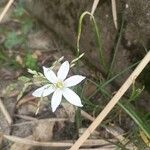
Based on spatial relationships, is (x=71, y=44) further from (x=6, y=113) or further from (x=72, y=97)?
(x=72, y=97)

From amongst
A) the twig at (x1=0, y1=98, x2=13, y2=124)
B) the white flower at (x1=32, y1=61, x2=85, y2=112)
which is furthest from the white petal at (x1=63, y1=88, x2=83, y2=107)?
the twig at (x1=0, y1=98, x2=13, y2=124)

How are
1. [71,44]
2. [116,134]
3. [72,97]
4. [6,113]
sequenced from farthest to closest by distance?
[71,44]
[6,113]
[116,134]
[72,97]

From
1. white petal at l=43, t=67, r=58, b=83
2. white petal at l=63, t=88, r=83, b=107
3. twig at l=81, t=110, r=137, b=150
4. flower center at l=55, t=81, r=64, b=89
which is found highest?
white petal at l=43, t=67, r=58, b=83

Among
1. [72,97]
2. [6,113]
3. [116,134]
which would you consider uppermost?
[72,97]

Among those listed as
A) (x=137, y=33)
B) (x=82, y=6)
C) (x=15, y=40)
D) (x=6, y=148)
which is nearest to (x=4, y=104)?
(x=6, y=148)

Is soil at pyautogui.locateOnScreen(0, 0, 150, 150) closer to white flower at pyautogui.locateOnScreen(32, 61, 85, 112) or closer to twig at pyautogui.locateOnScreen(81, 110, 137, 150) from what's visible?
twig at pyautogui.locateOnScreen(81, 110, 137, 150)

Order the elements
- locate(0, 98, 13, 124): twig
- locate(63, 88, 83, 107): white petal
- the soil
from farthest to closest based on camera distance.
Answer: locate(0, 98, 13, 124): twig → the soil → locate(63, 88, 83, 107): white petal

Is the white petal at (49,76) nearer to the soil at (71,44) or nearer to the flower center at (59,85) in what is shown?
the flower center at (59,85)

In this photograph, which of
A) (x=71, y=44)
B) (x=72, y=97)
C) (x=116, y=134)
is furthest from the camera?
(x=71, y=44)

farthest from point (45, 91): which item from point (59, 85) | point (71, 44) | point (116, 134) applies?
point (71, 44)
